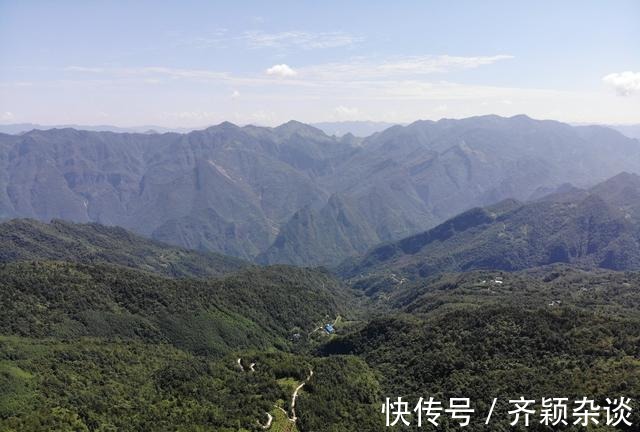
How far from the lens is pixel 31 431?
11275 centimetres

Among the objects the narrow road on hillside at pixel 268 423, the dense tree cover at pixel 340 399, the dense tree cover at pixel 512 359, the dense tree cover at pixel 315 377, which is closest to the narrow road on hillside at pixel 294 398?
the dense tree cover at pixel 315 377

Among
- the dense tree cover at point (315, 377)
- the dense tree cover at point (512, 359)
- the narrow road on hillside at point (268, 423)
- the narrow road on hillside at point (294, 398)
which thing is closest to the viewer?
the dense tree cover at point (315, 377)

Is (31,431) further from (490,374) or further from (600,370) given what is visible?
(600,370)

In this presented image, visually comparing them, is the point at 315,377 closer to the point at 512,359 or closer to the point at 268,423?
the point at 268,423

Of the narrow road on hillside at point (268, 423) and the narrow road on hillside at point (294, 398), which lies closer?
the narrow road on hillside at point (268, 423)

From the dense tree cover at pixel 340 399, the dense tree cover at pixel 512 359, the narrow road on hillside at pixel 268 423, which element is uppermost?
the dense tree cover at pixel 512 359

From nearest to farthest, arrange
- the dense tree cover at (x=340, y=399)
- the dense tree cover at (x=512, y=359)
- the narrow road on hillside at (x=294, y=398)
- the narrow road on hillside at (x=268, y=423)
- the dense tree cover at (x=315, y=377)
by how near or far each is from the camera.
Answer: the dense tree cover at (x=315, y=377) < the narrow road on hillside at (x=268, y=423) < the dense tree cover at (x=512, y=359) < the dense tree cover at (x=340, y=399) < the narrow road on hillside at (x=294, y=398)

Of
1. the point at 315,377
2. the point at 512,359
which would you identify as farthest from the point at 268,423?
the point at 512,359

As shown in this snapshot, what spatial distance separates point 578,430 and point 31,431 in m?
112

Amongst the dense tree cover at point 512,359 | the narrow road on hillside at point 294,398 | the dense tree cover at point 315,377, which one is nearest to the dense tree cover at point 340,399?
the dense tree cover at point 315,377

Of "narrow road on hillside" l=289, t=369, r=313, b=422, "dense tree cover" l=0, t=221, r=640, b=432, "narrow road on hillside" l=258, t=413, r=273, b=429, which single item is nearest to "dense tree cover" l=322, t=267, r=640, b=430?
"dense tree cover" l=0, t=221, r=640, b=432

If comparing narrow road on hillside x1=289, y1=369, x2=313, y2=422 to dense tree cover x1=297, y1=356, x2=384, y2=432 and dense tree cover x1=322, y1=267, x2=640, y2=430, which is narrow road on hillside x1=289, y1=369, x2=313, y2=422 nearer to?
dense tree cover x1=297, y1=356, x2=384, y2=432

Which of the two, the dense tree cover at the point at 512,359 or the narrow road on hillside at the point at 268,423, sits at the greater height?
the dense tree cover at the point at 512,359

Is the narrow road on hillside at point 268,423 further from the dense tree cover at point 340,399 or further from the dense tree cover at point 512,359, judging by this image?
the dense tree cover at point 512,359
